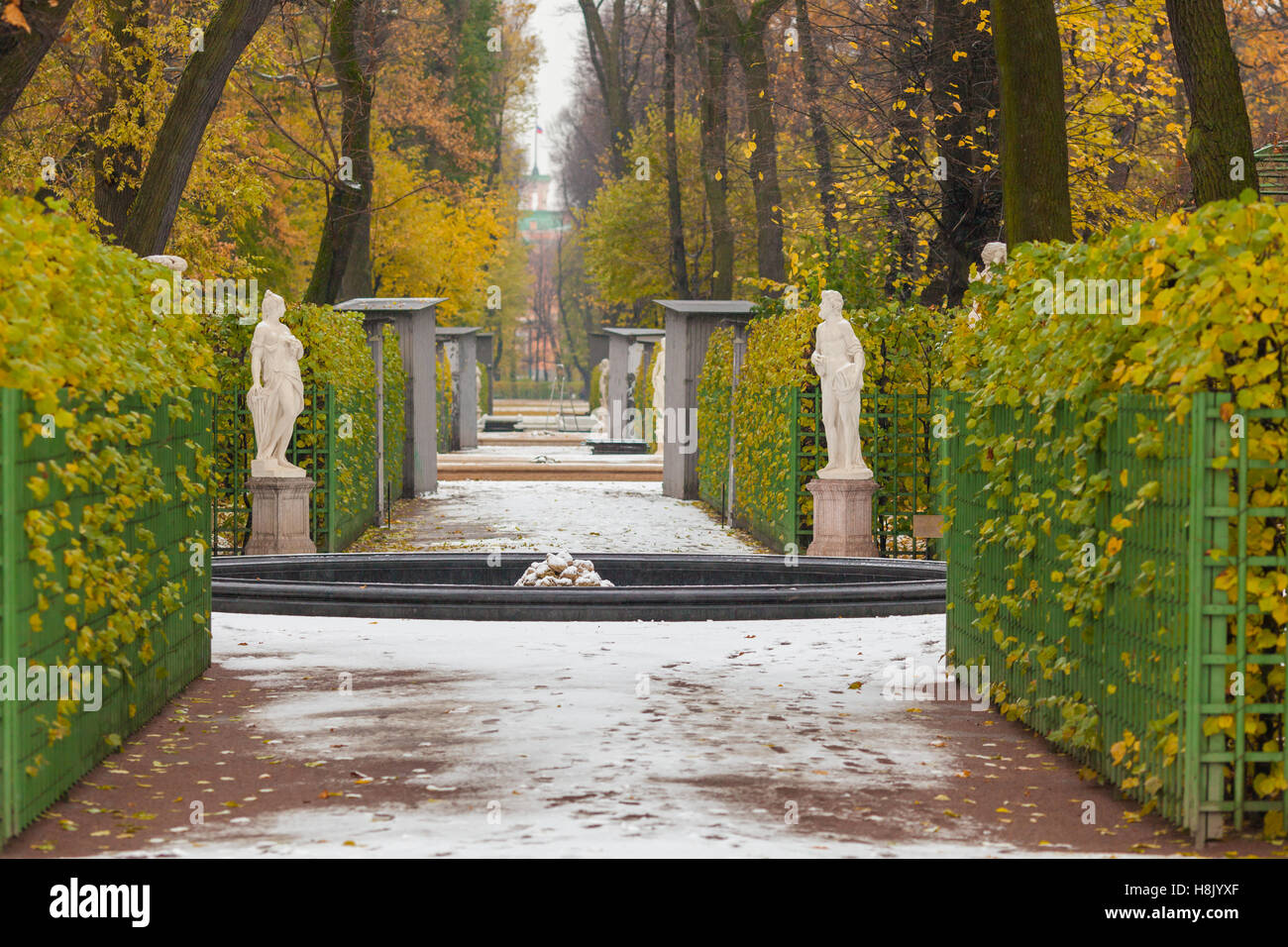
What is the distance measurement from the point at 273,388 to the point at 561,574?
4.37m

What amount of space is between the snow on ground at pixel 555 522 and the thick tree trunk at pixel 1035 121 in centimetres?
510

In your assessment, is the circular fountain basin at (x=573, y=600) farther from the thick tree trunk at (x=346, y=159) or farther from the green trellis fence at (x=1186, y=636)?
the thick tree trunk at (x=346, y=159)

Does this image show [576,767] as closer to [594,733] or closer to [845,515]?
[594,733]

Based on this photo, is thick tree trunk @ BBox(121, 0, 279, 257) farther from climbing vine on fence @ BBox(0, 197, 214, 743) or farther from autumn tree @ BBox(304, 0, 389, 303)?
climbing vine on fence @ BBox(0, 197, 214, 743)

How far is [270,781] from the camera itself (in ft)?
20.1

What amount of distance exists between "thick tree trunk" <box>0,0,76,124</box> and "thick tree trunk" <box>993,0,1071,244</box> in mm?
7346

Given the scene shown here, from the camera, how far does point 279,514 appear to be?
1639cm

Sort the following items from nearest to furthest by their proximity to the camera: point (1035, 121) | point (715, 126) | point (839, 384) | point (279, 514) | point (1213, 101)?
1. point (1213, 101)
2. point (1035, 121)
3. point (839, 384)
4. point (279, 514)
5. point (715, 126)

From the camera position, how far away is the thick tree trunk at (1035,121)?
13172 mm

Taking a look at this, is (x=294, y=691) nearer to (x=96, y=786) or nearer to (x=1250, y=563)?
(x=96, y=786)

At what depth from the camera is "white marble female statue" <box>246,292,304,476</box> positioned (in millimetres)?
15910

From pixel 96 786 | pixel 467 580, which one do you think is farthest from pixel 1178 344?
pixel 467 580

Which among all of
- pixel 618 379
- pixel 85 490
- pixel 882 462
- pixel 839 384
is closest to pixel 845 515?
pixel 882 462

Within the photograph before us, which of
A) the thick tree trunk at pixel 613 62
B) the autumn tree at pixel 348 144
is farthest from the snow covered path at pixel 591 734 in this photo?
the thick tree trunk at pixel 613 62
